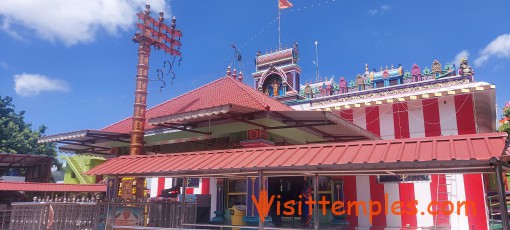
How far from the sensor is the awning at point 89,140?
1223 centimetres

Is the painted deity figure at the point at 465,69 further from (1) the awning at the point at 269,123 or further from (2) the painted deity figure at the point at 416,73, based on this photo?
(1) the awning at the point at 269,123

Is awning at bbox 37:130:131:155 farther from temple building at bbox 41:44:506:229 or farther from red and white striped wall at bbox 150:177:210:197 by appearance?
red and white striped wall at bbox 150:177:210:197

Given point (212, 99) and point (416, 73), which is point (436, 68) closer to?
point (416, 73)

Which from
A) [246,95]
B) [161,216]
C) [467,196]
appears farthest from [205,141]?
[467,196]

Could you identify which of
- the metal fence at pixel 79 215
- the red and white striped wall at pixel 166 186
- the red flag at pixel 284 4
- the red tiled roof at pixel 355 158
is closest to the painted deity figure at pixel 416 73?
the red flag at pixel 284 4

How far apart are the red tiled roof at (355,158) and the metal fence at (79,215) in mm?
1245

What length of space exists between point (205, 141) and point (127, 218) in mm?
4621

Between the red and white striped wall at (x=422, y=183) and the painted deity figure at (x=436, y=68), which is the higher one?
the painted deity figure at (x=436, y=68)

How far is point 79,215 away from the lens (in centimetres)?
916

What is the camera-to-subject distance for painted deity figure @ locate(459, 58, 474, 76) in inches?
623

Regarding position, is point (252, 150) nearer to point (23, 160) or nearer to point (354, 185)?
point (354, 185)

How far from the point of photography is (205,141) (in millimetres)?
12719

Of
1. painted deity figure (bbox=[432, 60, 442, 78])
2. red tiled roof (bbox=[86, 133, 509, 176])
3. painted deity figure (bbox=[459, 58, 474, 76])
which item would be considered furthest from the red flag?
red tiled roof (bbox=[86, 133, 509, 176])

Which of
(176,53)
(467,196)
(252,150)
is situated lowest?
(467,196)
